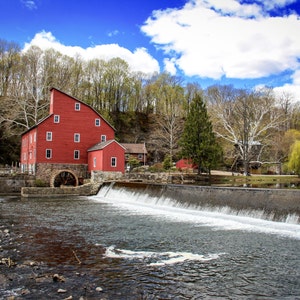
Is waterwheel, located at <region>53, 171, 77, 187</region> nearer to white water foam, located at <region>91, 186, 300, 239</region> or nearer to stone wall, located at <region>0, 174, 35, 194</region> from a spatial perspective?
stone wall, located at <region>0, 174, 35, 194</region>

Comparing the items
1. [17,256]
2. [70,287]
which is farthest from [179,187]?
[70,287]

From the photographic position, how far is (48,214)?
62.8 feet

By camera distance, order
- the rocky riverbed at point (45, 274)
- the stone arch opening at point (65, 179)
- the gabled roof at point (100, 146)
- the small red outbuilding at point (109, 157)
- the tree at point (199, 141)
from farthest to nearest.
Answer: the tree at point (199, 141) → the stone arch opening at point (65, 179) → the gabled roof at point (100, 146) → the small red outbuilding at point (109, 157) → the rocky riverbed at point (45, 274)

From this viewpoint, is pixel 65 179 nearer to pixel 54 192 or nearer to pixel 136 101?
pixel 54 192

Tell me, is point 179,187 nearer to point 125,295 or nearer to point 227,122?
point 125,295

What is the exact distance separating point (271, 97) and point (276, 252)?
47.1 meters

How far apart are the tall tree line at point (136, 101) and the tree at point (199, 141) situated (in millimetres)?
5426

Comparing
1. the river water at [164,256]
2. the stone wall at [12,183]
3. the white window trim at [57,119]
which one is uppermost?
the white window trim at [57,119]

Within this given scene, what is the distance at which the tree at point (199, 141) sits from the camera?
1804 inches

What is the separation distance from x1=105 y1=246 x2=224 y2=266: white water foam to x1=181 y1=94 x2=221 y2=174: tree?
119 feet

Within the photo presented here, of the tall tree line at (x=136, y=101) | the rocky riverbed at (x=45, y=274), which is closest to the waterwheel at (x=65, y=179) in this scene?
the tall tree line at (x=136, y=101)

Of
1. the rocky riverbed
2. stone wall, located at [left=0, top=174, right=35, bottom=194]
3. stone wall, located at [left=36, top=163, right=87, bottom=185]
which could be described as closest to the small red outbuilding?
stone wall, located at [left=36, top=163, right=87, bottom=185]

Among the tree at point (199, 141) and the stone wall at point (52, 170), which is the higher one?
the tree at point (199, 141)

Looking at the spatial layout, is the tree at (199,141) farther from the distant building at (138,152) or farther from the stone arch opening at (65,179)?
the distant building at (138,152)
